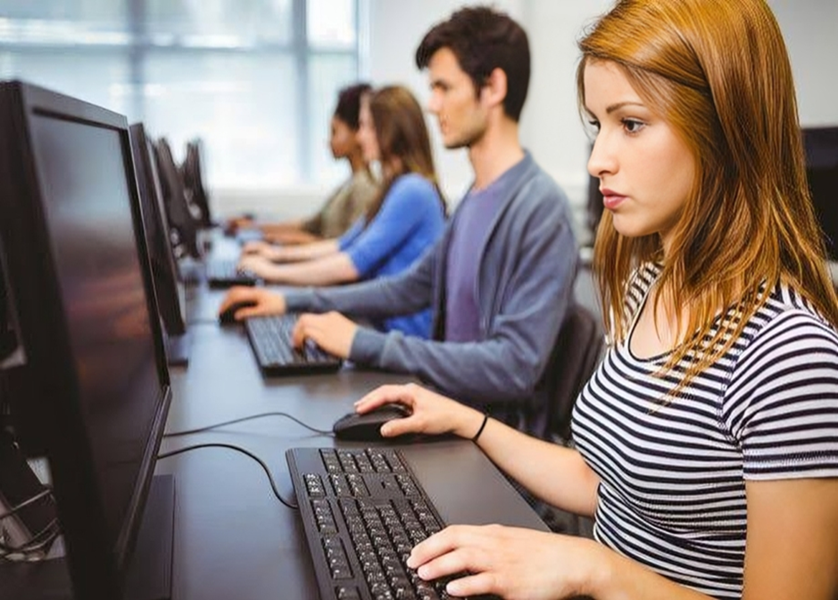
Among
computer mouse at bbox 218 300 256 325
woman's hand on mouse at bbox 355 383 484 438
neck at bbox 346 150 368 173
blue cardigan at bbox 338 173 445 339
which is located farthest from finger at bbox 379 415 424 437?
neck at bbox 346 150 368 173

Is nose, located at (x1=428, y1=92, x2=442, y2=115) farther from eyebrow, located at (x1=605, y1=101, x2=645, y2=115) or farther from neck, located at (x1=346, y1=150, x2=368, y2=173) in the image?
neck, located at (x1=346, y1=150, x2=368, y2=173)

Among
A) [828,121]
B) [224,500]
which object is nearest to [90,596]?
[224,500]

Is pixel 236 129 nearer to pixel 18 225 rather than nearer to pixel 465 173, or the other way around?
pixel 465 173

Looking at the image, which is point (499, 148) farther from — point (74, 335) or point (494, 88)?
point (74, 335)

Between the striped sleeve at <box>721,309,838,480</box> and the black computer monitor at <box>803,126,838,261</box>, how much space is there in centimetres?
142

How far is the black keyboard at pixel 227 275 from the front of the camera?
2461 mm

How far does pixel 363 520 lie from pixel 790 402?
1.30 feet

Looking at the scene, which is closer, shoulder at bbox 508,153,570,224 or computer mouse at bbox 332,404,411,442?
computer mouse at bbox 332,404,411,442

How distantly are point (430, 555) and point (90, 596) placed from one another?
29cm

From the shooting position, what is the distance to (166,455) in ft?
3.52

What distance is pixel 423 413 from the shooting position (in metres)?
1.14

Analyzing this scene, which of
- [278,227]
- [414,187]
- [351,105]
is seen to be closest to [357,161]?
[351,105]

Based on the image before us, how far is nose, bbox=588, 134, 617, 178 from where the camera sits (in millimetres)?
881

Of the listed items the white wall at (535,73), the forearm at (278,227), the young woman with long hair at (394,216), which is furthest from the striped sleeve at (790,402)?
the white wall at (535,73)
